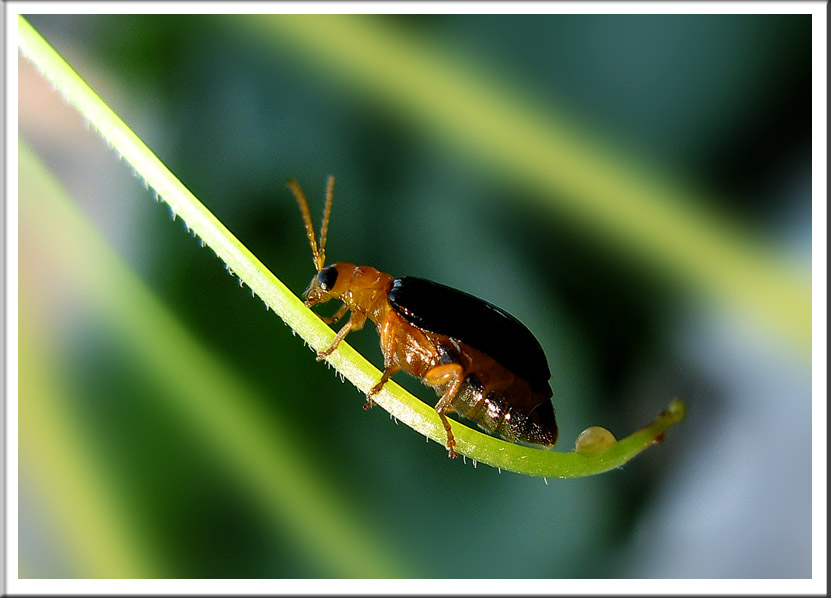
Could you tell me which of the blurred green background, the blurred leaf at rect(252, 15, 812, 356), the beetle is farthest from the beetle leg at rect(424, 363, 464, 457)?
the blurred leaf at rect(252, 15, 812, 356)

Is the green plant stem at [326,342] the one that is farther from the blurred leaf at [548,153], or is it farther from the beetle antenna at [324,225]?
the blurred leaf at [548,153]

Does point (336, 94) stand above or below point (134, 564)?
above

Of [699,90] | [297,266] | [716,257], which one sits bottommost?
[297,266]

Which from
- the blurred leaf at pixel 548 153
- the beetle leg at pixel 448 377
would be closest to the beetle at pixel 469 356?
the beetle leg at pixel 448 377

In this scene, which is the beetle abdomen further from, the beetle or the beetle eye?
the beetle eye

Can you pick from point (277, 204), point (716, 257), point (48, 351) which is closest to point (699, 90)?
point (716, 257)

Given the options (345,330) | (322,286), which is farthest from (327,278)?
(345,330)

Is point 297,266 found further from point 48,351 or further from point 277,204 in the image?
point 48,351

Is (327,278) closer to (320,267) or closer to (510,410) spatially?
(320,267)
